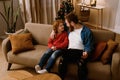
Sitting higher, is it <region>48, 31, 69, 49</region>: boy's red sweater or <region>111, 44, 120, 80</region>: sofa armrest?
<region>48, 31, 69, 49</region>: boy's red sweater

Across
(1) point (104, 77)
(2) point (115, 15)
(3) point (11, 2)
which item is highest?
(3) point (11, 2)

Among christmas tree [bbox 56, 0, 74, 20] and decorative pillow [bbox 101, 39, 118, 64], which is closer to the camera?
decorative pillow [bbox 101, 39, 118, 64]

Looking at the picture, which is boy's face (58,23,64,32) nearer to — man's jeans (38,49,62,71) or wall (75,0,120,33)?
man's jeans (38,49,62,71)

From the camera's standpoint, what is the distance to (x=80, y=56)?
2740 millimetres

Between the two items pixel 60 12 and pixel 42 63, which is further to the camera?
pixel 60 12

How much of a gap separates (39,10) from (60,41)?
6.24 feet

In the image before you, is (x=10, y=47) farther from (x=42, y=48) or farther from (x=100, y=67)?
(x=100, y=67)

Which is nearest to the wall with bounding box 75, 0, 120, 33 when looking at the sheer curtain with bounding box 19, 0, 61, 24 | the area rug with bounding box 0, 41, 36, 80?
the sheer curtain with bounding box 19, 0, 61, 24

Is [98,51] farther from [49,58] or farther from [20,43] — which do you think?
→ [20,43]

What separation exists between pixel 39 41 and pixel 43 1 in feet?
5.42

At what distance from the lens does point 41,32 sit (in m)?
3.28

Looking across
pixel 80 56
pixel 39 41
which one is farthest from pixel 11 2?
pixel 80 56

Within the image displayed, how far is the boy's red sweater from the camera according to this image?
2.94 meters

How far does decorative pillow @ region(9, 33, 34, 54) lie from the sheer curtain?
1413 millimetres
